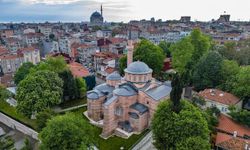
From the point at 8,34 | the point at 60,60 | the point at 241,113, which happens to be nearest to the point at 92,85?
the point at 60,60

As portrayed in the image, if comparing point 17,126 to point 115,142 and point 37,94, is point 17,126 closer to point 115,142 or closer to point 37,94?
point 37,94

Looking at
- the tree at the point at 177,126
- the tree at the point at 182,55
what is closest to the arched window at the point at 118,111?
the tree at the point at 177,126

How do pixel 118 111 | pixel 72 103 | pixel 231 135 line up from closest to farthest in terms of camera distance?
pixel 231 135
pixel 118 111
pixel 72 103

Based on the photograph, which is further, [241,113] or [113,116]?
[113,116]

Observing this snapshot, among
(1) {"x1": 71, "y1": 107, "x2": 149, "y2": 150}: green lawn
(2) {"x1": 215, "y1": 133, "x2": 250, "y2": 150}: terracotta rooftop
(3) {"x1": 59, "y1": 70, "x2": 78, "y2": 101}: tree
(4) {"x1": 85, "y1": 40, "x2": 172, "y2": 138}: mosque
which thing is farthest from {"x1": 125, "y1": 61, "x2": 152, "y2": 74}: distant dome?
(2) {"x1": 215, "y1": 133, "x2": 250, "y2": 150}: terracotta rooftop

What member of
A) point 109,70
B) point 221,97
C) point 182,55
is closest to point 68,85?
point 109,70

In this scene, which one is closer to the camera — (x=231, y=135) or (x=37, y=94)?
(x=231, y=135)

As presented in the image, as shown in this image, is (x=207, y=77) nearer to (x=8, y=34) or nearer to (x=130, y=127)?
(x=130, y=127)

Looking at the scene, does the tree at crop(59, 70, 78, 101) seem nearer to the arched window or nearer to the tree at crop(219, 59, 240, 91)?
the arched window
